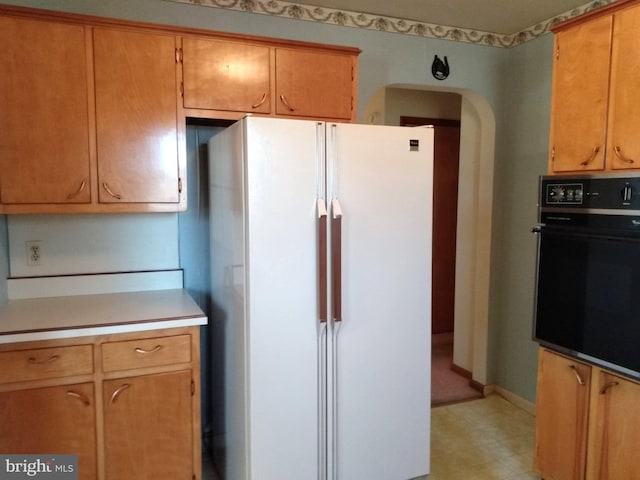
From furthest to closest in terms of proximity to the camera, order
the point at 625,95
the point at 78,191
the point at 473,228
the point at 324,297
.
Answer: the point at 473,228
the point at 78,191
the point at 324,297
the point at 625,95

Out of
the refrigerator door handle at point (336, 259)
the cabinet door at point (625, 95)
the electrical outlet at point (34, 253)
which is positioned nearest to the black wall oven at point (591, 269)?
the cabinet door at point (625, 95)

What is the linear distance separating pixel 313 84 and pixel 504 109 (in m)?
1.54

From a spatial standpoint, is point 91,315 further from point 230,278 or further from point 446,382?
point 446,382

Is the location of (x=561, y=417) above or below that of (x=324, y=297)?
below

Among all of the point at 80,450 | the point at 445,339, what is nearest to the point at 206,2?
the point at 80,450

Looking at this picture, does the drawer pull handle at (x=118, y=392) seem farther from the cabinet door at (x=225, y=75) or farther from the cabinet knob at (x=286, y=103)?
the cabinet knob at (x=286, y=103)

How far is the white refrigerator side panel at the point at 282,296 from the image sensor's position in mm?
1808

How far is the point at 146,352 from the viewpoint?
1.94 meters

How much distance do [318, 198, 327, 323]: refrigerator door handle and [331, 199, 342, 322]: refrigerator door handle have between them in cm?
3

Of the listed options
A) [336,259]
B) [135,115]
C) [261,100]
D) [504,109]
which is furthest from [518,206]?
[135,115]

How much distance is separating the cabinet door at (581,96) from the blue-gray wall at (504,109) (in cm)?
84

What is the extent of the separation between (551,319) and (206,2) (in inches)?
90.2

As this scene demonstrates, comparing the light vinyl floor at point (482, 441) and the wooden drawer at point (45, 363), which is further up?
the wooden drawer at point (45, 363)

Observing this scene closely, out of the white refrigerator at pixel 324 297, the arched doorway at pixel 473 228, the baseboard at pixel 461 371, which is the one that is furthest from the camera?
the baseboard at pixel 461 371
